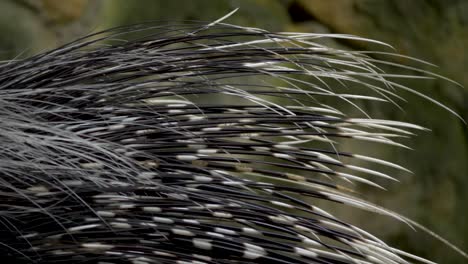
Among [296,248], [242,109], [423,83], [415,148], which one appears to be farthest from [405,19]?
[296,248]

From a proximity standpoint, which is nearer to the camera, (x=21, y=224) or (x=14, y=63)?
(x=21, y=224)

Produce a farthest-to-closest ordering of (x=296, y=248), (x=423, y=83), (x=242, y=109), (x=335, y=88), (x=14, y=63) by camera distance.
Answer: (x=423, y=83), (x=335, y=88), (x=14, y=63), (x=242, y=109), (x=296, y=248)

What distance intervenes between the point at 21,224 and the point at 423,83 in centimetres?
152

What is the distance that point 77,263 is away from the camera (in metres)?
1.15

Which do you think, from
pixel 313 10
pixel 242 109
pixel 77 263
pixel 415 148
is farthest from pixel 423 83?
pixel 77 263

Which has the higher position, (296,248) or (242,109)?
(242,109)

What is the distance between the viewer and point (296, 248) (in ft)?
3.63

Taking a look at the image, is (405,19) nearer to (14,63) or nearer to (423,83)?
(423,83)

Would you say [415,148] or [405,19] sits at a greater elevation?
[405,19]

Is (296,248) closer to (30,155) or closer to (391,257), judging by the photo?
(391,257)

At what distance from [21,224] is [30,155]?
0.33 ft

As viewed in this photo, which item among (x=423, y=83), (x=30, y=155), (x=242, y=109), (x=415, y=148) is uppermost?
(x=423, y=83)

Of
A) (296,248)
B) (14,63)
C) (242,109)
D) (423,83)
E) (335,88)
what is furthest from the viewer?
(423,83)

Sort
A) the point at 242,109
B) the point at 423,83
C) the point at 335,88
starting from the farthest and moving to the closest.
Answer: the point at 423,83 → the point at 335,88 → the point at 242,109
